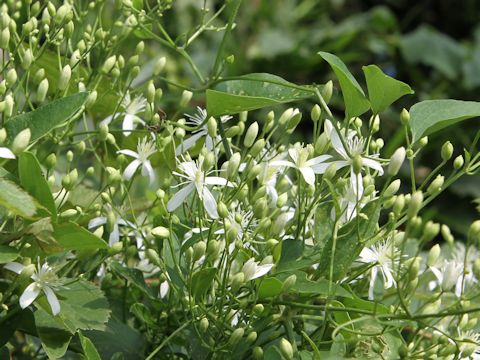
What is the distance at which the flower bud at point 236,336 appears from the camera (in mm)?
699

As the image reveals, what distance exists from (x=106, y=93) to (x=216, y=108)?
0.54ft

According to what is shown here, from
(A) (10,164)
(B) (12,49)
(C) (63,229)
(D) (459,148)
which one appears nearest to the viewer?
(C) (63,229)

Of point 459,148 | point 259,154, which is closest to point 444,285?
point 259,154

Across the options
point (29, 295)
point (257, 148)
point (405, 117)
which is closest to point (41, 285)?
point (29, 295)

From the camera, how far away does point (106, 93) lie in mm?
894

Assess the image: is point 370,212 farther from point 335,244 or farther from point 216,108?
point 216,108

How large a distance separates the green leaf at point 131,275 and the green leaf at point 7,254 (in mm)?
91

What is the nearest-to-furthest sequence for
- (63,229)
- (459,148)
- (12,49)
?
(63,229)
(12,49)
(459,148)

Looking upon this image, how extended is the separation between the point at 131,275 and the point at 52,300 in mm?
78

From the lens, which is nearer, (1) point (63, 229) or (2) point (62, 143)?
(1) point (63, 229)

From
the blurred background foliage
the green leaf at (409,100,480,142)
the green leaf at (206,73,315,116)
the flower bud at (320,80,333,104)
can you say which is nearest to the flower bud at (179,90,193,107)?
the green leaf at (206,73,315,116)

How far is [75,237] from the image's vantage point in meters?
0.69

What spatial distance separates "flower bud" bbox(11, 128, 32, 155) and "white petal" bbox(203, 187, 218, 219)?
16 cm

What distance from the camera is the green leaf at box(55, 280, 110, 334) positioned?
0.75 meters
